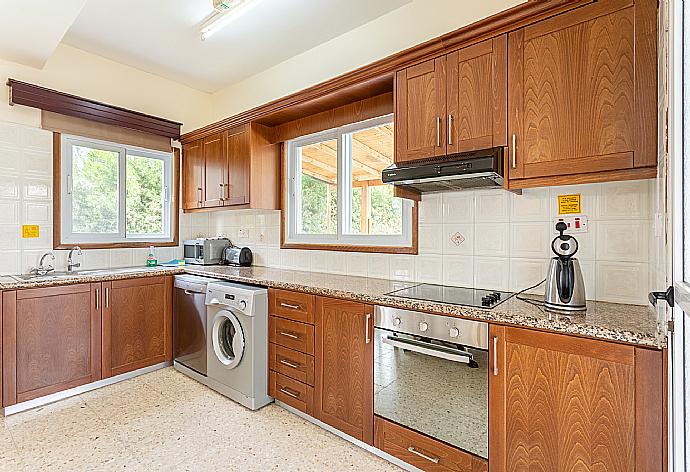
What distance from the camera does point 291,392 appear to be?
2439 millimetres

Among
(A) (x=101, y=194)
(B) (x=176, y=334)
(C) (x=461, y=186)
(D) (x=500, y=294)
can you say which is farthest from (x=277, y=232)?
(D) (x=500, y=294)

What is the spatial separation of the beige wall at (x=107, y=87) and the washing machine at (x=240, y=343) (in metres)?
2.08

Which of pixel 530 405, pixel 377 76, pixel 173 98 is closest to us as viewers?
pixel 530 405

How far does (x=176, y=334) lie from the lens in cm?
325

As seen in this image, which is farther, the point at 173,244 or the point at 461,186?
the point at 173,244

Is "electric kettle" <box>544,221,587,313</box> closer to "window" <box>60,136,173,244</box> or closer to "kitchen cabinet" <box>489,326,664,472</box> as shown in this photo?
"kitchen cabinet" <box>489,326,664,472</box>

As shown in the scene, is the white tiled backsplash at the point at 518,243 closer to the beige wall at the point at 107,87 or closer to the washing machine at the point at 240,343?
the washing machine at the point at 240,343

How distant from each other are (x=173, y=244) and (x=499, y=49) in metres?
3.50

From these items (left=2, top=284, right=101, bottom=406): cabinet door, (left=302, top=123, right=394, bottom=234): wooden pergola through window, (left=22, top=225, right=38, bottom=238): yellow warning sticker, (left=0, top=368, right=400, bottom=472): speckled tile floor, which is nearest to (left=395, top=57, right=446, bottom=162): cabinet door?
(left=302, top=123, right=394, bottom=234): wooden pergola through window

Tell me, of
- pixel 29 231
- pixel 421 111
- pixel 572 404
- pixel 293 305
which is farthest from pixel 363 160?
pixel 29 231

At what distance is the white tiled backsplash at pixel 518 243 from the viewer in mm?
1776

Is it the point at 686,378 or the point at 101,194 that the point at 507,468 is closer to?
the point at 686,378

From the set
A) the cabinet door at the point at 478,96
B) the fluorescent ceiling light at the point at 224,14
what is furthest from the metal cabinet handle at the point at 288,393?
the fluorescent ceiling light at the point at 224,14

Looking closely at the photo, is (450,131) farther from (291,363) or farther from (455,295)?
(291,363)
